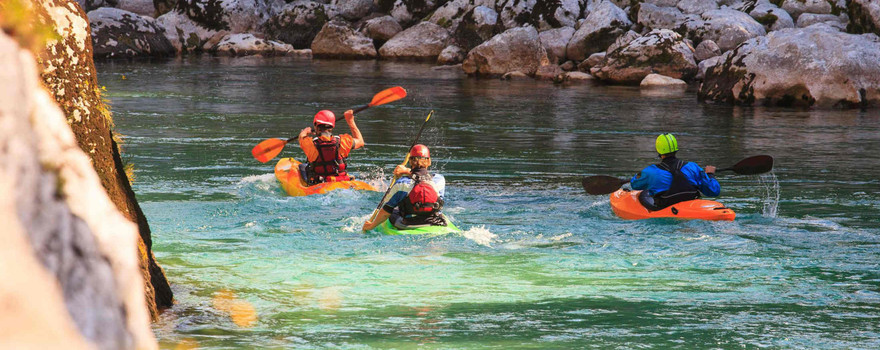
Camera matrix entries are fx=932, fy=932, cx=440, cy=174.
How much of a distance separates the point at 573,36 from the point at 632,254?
23600 millimetres

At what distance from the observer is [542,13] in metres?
34.4

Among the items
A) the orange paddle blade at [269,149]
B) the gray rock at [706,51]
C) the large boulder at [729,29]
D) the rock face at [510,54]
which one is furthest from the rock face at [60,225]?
the large boulder at [729,29]

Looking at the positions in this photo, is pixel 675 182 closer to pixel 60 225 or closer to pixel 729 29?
pixel 60 225

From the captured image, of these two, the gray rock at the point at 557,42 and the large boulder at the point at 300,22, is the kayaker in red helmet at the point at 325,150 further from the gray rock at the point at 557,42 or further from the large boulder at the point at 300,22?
the large boulder at the point at 300,22

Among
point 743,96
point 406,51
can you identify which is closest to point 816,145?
point 743,96

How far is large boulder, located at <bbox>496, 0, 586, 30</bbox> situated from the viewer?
112 ft

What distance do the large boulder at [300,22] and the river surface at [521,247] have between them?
23.7 m

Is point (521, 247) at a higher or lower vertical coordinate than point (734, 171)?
lower

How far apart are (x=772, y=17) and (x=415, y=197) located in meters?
25.0

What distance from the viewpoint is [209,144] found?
49.2ft

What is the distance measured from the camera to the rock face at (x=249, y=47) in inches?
1554

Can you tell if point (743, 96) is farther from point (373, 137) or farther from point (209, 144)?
point (209, 144)

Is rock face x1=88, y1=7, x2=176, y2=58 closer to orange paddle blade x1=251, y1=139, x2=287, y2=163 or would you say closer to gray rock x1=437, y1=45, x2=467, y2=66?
gray rock x1=437, y1=45, x2=467, y2=66

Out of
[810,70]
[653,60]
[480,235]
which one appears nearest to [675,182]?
[480,235]
